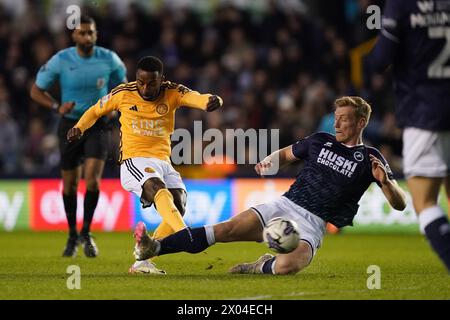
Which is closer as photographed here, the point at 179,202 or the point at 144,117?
the point at 179,202

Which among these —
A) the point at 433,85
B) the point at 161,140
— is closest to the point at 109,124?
the point at 161,140

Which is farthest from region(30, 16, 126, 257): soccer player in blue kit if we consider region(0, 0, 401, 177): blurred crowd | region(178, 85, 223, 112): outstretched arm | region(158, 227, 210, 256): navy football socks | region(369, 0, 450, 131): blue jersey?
region(369, 0, 450, 131): blue jersey

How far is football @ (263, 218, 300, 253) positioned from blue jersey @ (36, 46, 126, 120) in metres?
3.91

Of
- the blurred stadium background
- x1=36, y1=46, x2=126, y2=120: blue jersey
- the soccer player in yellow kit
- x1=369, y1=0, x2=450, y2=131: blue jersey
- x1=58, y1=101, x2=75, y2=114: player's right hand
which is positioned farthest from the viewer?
the blurred stadium background

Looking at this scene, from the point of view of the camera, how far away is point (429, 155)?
652 cm

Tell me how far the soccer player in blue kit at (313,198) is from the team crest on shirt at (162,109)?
1.27m

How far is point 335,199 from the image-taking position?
8.59 metres

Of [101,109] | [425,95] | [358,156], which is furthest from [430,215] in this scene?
[101,109]

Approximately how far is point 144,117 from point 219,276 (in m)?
1.74

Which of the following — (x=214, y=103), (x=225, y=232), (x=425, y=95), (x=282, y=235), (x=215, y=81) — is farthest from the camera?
(x=215, y=81)

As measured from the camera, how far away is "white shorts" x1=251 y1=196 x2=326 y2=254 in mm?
8492

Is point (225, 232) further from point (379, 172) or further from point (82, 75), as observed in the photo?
point (82, 75)

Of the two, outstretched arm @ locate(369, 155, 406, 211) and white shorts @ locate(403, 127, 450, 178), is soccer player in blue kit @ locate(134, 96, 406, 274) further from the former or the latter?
white shorts @ locate(403, 127, 450, 178)

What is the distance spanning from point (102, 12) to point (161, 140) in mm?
10326
